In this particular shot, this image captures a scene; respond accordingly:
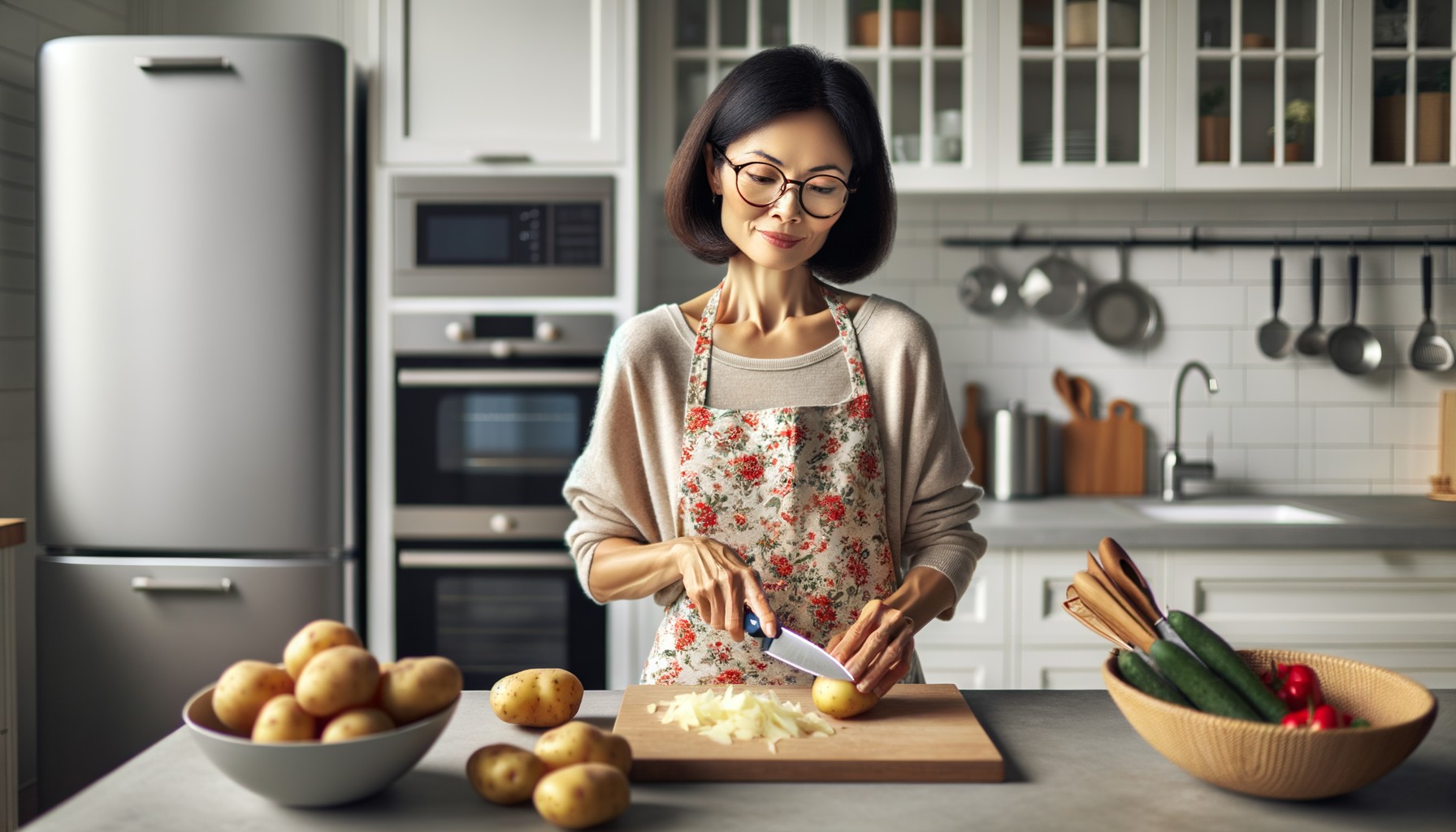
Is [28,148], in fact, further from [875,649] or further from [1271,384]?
[1271,384]

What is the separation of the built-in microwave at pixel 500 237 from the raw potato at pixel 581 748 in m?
1.71

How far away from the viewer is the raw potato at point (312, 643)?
2.99 ft

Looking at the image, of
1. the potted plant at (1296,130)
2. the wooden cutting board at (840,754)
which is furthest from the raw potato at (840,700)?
the potted plant at (1296,130)

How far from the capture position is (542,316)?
101 inches

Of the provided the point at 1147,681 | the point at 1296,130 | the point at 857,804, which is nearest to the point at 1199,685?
the point at 1147,681

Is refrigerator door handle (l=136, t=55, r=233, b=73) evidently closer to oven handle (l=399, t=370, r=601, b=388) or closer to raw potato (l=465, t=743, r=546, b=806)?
oven handle (l=399, t=370, r=601, b=388)

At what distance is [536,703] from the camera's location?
1124 mm

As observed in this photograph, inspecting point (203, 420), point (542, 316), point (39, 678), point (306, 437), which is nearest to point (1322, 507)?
point (542, 316)

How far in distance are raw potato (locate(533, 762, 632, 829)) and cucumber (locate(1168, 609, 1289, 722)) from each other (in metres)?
0.52

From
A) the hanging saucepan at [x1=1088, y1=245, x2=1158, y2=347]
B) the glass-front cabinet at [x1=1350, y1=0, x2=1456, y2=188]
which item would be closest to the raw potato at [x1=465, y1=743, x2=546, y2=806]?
the hanging saucepan at [x1=1088, y1=245, x2=1158, y2=347]

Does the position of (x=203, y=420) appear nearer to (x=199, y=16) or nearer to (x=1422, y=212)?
(x=199, y=16)

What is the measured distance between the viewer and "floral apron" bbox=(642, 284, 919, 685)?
1.40m

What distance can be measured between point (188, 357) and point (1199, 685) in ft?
7.35

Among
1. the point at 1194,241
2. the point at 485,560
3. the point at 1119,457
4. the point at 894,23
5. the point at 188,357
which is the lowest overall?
the point at 485,560
